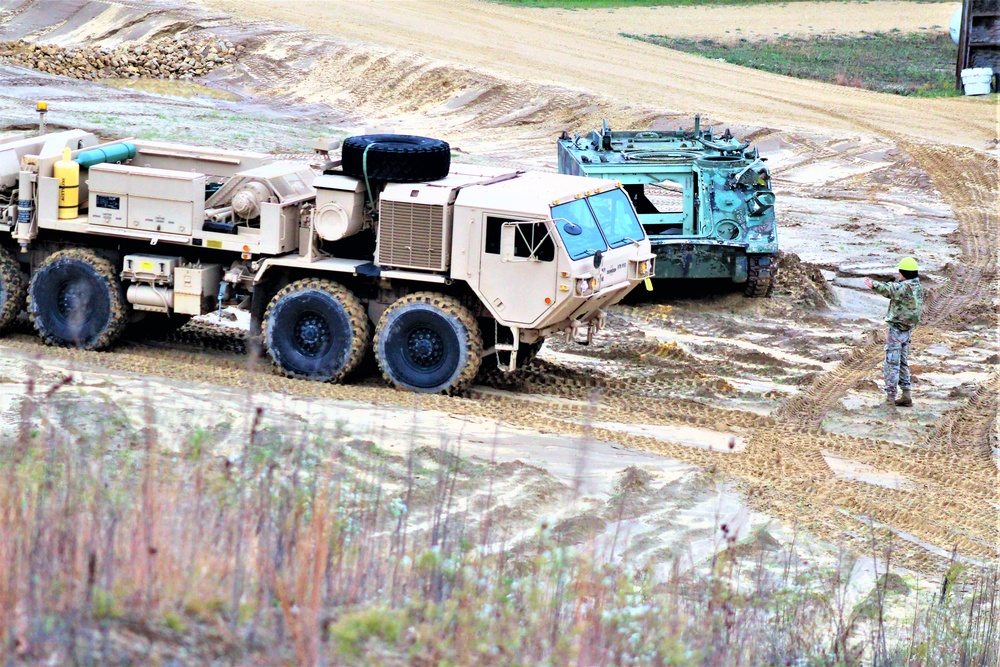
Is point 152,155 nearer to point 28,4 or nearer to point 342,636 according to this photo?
point 342,636

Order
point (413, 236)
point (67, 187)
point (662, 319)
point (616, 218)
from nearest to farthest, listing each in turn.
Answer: point (413, 236) < point (616, 218) < point (67, 187) < point (662, 319)

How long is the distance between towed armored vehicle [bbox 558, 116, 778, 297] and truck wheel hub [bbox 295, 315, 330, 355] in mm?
4627

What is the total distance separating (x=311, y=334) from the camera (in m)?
12.9

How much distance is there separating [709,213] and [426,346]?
5.01m

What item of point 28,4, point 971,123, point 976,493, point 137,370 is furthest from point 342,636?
point 28,4

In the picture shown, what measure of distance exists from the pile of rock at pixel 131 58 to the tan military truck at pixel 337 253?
17.9 m

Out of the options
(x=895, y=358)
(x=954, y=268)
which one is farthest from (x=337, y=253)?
(x=954, y=268)

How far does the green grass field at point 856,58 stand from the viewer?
106ft

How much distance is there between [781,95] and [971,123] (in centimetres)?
387

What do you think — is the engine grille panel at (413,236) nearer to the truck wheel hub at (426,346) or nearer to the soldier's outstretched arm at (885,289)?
the truck wheel hub at (426,346)

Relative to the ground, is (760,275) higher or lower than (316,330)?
higher

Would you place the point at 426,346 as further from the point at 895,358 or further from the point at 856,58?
the point at 856,58

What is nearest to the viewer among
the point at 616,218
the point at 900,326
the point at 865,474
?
the point at 865,474

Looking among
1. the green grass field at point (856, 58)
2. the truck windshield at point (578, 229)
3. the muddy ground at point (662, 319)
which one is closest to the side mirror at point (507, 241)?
the truck windshield at point (578, 229)
